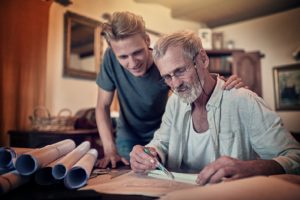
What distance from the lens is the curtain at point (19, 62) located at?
75 cm

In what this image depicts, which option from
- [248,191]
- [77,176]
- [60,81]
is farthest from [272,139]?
[60,81]

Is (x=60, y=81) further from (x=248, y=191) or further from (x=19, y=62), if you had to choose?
(x=248, y=191)

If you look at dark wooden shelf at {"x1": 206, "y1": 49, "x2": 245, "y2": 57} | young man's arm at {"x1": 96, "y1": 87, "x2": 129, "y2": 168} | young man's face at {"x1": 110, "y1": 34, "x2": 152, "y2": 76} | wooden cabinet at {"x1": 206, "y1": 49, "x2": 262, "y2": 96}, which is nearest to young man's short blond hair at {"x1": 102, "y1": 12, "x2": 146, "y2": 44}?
young man's face at {"x1": 110, "y1": 34, "x2": 152, "y2": 76}

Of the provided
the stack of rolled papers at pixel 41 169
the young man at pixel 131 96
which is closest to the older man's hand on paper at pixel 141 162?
the stack of rolled papers at pixel 41 169

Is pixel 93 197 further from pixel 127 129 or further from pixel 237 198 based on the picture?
pixel 127 129

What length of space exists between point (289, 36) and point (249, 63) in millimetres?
1587

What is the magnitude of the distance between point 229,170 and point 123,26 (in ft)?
1.72

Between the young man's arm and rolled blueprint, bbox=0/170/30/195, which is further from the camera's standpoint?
the young man's arm

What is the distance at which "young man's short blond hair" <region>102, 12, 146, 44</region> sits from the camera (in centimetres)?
76

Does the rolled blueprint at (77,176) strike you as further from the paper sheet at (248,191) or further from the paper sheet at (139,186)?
the paper sheet at (248,191)

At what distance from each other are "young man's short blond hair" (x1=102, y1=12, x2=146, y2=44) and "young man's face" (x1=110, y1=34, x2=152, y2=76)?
16mm

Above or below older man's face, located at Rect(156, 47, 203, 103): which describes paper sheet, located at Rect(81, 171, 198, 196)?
below

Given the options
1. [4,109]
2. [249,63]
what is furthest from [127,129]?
[249,63]

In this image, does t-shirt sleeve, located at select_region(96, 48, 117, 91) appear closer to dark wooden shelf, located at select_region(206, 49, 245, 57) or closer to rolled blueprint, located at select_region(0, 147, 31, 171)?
rolled blueprint, located at select_region(0, 147, 31, 171)
